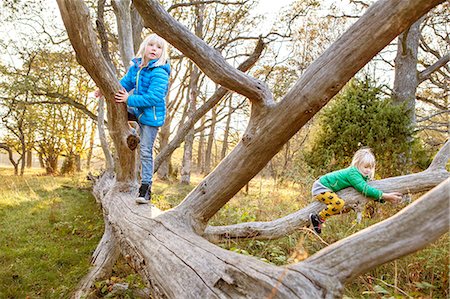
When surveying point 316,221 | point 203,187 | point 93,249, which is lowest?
point 93,249

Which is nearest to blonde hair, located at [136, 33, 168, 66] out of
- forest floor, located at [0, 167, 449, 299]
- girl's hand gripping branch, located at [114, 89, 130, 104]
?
girl's hand gripping branch, located at [114, 89, 130, 104]

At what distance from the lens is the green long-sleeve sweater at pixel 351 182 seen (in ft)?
13.1

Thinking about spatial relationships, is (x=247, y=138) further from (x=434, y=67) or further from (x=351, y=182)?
(x=434, y=67)

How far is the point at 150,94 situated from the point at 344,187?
2.71 m

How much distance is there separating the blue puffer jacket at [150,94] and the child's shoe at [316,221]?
7.44 feet

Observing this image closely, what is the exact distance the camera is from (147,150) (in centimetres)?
377

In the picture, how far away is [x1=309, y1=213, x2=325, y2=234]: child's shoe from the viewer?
409cm

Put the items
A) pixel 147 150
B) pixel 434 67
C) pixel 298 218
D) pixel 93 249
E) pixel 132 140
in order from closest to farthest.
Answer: pixel 132 140
pixel 147 150
pixel 298 218
pixel 93 249
pixel 434 67

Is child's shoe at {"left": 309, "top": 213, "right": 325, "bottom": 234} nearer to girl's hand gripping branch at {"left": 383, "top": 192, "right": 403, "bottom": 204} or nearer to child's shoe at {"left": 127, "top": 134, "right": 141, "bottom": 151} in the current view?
girl's hand gripping branch at {"left": 383, "top": 192, "right": 403, "bottom": 204}

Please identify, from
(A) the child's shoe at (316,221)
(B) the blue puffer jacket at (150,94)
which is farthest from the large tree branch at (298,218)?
(B) the blue puffer jacket at (150,94)

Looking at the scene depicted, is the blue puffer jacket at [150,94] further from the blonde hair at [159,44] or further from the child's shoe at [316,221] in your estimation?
the child's shoe at [316,221]

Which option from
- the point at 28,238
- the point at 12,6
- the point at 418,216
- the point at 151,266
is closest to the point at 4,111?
the point at 12,6

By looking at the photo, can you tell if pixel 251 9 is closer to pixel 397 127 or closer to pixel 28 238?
pixel 397 127

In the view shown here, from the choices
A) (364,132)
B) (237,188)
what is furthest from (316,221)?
(364,132)
